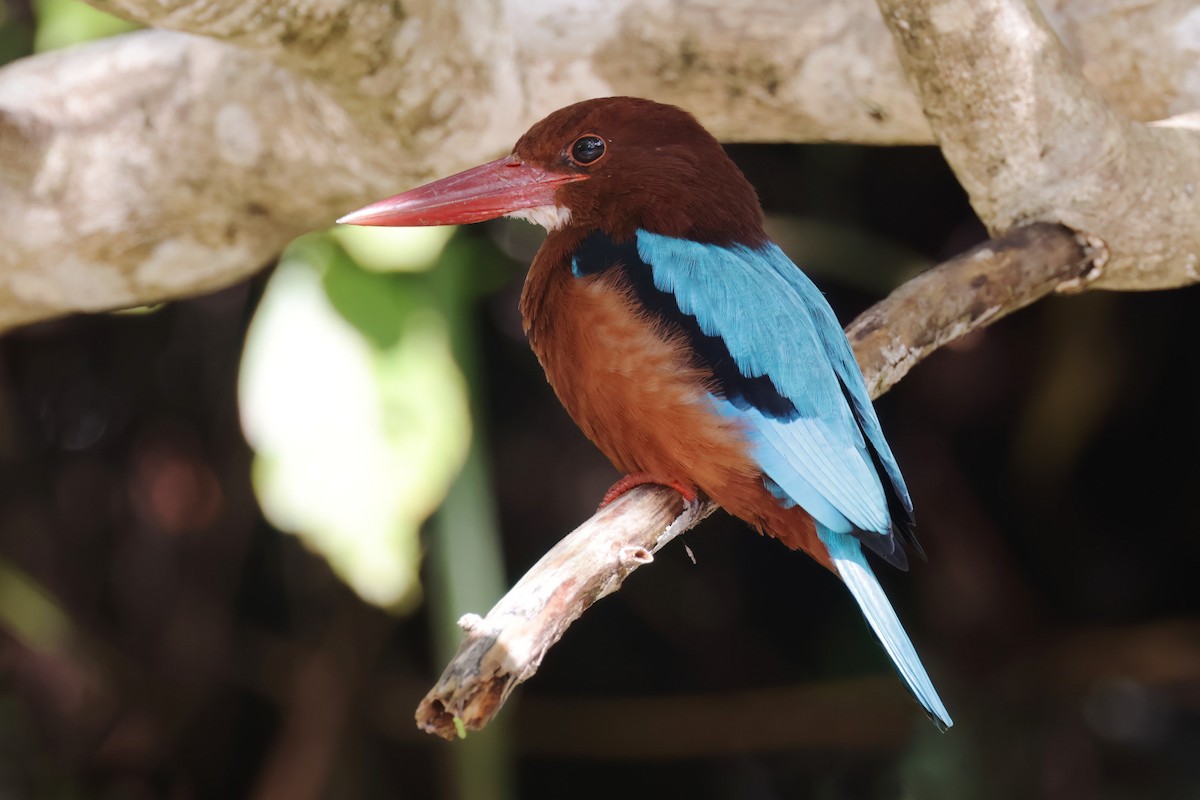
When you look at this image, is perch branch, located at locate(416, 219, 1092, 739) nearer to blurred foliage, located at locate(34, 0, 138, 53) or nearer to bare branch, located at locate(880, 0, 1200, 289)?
bare branch, located at locate(880, 0, 1200, 289)

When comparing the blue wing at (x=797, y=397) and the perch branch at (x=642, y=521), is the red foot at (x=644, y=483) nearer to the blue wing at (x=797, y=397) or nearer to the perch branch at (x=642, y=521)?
the perch branch at (x=642, y=521)

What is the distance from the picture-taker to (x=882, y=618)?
63.2 inches

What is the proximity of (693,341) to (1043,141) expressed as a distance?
2.52ft

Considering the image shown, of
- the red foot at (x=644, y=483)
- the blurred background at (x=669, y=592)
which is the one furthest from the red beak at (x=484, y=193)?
the blurred background at (x=669, y=592)

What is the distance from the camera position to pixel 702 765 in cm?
383

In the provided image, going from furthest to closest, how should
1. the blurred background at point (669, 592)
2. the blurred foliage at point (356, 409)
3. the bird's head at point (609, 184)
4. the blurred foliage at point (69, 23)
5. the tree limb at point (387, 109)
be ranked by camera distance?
the blurred background at point (669, 592) < the blurred foliage at point (69, 23) < the blurred foliage at point (356, 409) < the tree limb at point (387, 109) < the bird's head at point (609, 184)

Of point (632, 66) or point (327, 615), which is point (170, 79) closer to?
point (632, 66)

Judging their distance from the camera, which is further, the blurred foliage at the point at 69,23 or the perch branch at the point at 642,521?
the blurred foliage at the point at 69,23

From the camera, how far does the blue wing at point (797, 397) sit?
1637mm

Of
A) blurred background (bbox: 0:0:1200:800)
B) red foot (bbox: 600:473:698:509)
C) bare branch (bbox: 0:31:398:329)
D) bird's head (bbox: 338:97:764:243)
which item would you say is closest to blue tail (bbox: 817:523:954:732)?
red foot (bbox: 600:473:698:509)

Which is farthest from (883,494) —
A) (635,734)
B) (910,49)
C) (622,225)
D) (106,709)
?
(106,709)

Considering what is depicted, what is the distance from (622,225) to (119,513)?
2420mm

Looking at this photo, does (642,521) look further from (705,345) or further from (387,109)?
(387,109)

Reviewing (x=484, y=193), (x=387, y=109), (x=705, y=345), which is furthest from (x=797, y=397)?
(x=387, y=109)
